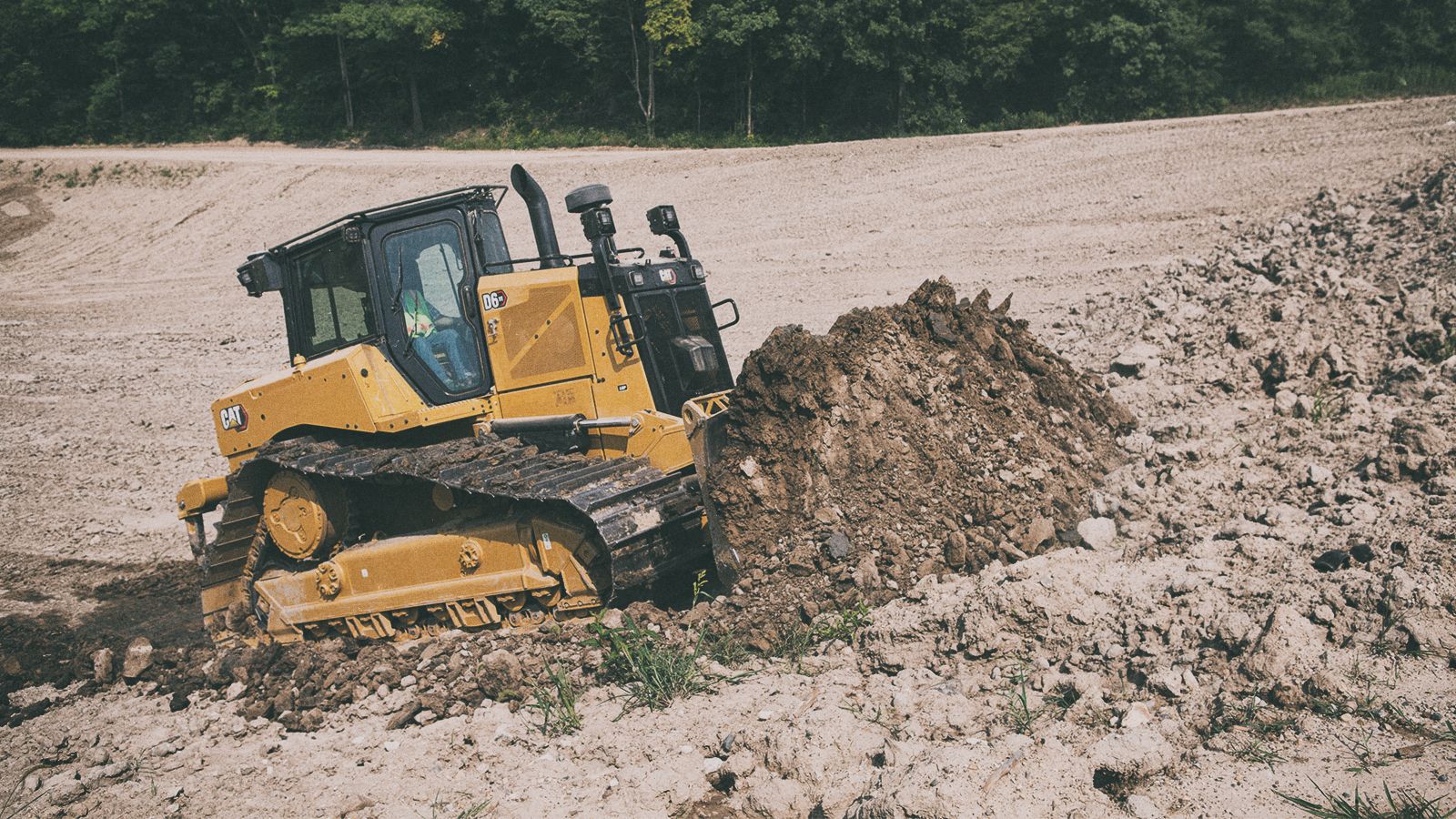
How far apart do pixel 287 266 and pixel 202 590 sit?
2430mm

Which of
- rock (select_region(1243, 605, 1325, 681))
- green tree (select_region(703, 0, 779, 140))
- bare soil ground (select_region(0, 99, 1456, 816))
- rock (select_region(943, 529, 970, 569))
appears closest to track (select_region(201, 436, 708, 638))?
bare soil ground (select_region(0, 99, 1456, 816))

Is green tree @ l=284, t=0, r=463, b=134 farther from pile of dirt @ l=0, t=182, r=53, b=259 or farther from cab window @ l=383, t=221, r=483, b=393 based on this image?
cab window @ l=383, t=221, r=483, b=393

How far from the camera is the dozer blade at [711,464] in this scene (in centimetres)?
607

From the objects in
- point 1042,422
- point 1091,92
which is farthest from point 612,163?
point 1042,422

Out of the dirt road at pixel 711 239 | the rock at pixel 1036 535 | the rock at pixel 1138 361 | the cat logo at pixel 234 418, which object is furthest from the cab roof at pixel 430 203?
the rock at pixel 1138 361

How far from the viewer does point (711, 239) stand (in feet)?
63.4

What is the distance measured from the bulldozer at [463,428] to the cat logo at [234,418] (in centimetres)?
20

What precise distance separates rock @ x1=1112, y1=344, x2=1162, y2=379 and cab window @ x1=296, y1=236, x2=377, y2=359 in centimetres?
575

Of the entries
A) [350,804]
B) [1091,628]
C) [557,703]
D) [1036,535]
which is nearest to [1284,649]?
[1091,628]

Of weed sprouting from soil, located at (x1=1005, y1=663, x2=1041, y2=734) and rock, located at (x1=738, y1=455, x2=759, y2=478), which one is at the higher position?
rock, located at (x1=738, y1=455, x2=759, y2=478)

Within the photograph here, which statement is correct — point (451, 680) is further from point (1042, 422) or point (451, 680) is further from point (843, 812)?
point (1042, 422)

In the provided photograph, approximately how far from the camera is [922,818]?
12.7 feet

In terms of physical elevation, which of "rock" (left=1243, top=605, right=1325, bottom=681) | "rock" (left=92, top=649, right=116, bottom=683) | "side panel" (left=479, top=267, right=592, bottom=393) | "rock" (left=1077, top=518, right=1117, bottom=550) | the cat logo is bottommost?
"rock" (left=92, top=649, right=116, bottom=683)

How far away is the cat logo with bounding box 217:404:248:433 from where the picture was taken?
320 inches
